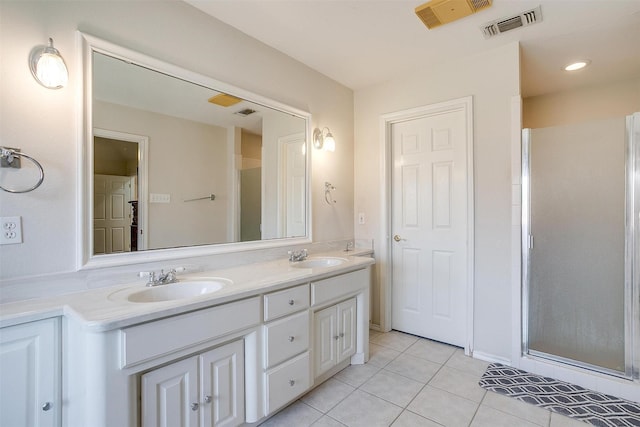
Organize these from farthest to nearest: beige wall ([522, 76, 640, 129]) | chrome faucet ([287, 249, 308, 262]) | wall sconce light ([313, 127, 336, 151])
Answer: beige wall ([522, 76, 640, 129])
wall sconce light ([313, 127, 336, 151])
chrome faucet ([287, 249, 308, 262])

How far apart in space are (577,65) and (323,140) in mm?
2373

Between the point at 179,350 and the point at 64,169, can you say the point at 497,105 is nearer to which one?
the point at 179,350

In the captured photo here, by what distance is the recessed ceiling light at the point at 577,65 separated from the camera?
2.59m

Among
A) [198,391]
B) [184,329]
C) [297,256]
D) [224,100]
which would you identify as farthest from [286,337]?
[224,100]

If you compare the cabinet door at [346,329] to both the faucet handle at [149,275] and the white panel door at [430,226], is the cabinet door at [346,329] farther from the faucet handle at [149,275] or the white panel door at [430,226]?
the faucet handle at [149,275]

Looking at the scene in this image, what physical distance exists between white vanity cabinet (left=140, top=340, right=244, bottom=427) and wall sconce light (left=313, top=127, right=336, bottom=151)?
6.13 ft

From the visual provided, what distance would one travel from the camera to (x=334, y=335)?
6.88 ft

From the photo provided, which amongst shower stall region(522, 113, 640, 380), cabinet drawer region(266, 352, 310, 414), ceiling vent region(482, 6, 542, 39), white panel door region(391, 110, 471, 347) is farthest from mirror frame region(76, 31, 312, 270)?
shower stall region(522, 113, 640, 380)

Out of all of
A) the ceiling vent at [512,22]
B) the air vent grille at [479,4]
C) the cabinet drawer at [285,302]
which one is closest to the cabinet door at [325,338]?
the cabinet drawer at [285,302]

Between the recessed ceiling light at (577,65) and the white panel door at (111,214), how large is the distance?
3656mm

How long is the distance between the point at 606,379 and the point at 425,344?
122 centimetres

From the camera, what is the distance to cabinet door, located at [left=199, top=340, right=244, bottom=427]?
138 cm

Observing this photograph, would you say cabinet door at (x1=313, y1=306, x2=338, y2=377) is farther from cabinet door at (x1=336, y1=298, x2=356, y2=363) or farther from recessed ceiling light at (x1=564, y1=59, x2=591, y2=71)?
recessed ceiling light at (x1=564, y1=59, x2=591, y2=71)

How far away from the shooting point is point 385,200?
118 inches
